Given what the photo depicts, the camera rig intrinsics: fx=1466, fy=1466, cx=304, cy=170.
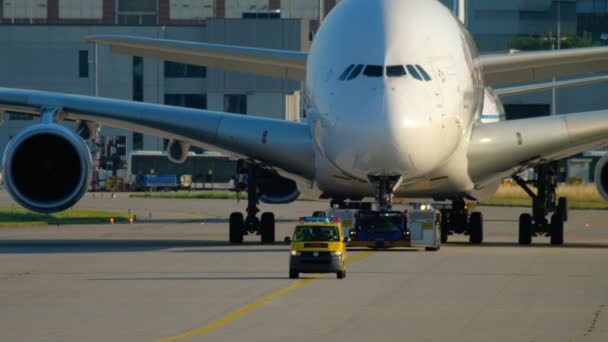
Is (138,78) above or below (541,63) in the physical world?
above

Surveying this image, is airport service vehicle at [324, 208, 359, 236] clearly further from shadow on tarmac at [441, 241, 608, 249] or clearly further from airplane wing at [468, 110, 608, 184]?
shadow on tarmac at [441, 241, 608, 249]

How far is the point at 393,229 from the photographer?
27906 millimetres

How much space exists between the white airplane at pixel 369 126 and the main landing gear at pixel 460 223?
4 cm

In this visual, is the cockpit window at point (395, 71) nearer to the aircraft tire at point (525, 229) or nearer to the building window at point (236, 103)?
the aircraft tire at point (525, 229)

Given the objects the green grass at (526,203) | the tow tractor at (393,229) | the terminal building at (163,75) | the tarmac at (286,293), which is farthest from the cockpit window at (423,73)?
the terminal building at (163,75)

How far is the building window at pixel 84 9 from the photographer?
123 m

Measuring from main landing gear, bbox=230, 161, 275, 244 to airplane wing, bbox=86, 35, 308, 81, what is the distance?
222 cm

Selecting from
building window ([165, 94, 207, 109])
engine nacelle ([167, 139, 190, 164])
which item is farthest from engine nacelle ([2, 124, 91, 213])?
building window ([165, 94, 207, 109])

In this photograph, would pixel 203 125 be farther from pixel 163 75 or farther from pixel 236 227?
pixel 163 75

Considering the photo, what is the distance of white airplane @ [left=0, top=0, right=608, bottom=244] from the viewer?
26.3 meters

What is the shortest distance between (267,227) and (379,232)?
14.0 ft

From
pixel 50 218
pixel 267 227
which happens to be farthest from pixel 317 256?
pixel 50 218

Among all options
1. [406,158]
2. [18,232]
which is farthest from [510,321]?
[18,232]

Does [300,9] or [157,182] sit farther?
[300,9]
